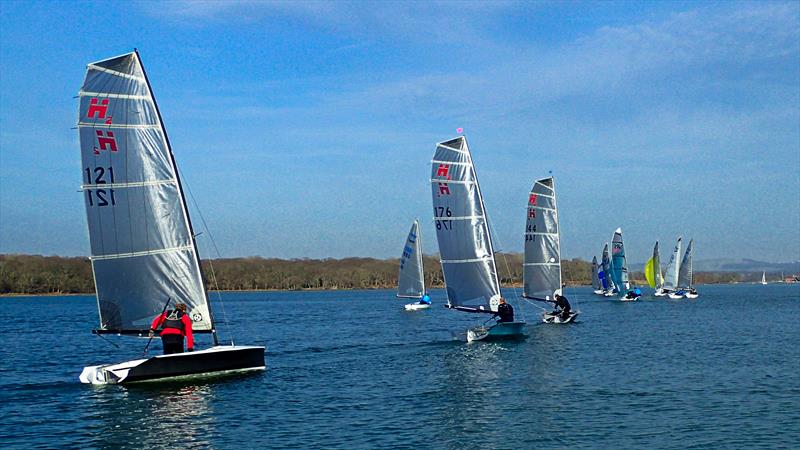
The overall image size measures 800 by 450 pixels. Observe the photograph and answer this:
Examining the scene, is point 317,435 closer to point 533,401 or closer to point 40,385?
point 533,401

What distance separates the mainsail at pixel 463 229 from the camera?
4231 centimetres

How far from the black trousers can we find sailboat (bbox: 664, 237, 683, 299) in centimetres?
9780

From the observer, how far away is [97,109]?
26.2 metres

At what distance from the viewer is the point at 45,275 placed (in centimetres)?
18238

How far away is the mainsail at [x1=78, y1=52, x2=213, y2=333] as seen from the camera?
86.5ft

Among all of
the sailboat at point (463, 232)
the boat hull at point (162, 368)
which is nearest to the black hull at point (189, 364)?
the boat hull at point (162, 368)

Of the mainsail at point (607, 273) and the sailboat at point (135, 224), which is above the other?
the sailboat at point (135, 224)

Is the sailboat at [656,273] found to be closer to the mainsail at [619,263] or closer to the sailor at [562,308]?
A: the mainsail at [619,263]

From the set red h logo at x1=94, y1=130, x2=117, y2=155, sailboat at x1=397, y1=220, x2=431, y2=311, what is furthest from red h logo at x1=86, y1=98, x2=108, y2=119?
sailboat at x1=397, y1=220, x2=431, y2=311

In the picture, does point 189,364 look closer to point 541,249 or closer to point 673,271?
point 541,249

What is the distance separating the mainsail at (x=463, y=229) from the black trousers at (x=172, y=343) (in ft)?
61.8

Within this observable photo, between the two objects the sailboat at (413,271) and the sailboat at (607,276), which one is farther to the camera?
the sailboat at (607,276)

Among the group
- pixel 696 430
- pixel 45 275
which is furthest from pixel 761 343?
pixel 45 275

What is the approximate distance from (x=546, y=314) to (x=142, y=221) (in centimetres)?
3492
